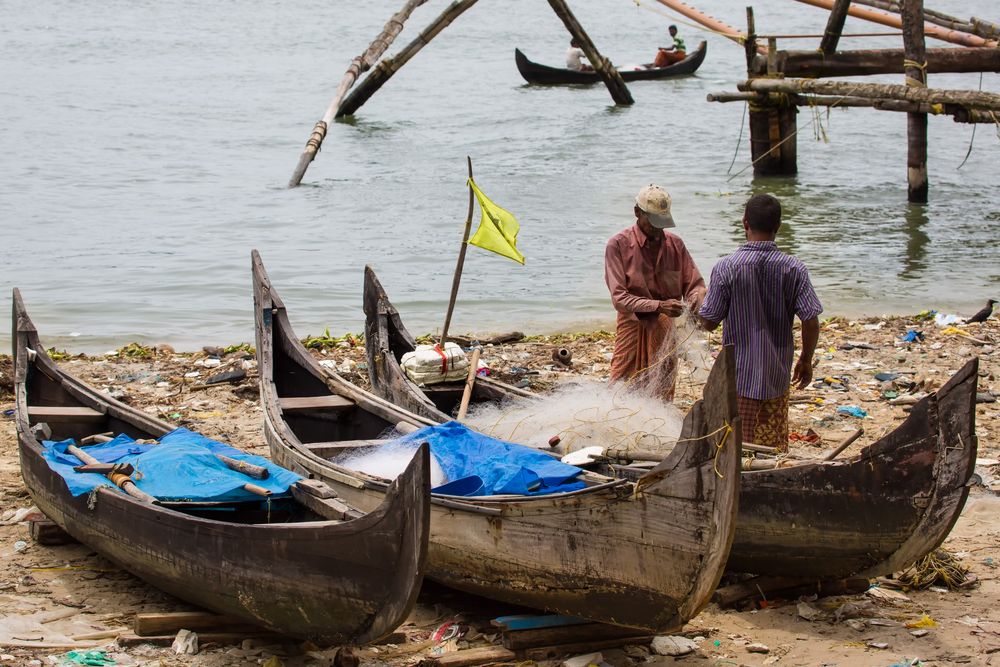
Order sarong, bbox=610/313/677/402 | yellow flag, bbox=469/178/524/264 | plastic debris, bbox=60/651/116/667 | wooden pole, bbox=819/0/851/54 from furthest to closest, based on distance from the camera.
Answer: wooden pole, bbox=819/0/851/54 < yellow flag, bbox=469/178/524/264 < sarong, bbox=610/313/677/402 < plastic debris, bbox=60/651/116/667

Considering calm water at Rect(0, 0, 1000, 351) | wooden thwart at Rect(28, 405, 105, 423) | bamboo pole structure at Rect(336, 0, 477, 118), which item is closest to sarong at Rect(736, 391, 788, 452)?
wooden thwart at Rect(28, 405, 105, 423)

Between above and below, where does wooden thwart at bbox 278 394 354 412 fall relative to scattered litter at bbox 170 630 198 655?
above

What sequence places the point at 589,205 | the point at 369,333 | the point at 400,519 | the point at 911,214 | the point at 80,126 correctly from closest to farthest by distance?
the point at 400,519 → the point at 369,333 → the point at 911,214 → the point at 589,205 → the point at 80,126

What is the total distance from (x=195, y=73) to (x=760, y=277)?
26334 mm

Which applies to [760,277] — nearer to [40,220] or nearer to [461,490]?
[461,490]

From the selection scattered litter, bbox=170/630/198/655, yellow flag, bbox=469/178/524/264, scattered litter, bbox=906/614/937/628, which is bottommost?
scattered litter, bbox=906/614/937/628

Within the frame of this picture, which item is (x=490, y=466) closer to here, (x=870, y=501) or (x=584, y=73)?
(x=870, y=501)

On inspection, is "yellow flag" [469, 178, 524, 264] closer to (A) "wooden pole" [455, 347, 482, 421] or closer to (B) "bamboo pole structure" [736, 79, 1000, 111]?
(A) "wooden pole" [455, 347, 482, 421]

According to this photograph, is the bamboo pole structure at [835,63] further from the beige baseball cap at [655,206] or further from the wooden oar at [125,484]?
the wooden oar at [125,484]

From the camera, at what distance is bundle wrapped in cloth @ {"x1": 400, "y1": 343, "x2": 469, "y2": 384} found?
6.55 meters

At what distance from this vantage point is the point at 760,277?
5129 mm

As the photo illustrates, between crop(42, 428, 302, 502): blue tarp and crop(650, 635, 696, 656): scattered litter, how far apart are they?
5.25 feet

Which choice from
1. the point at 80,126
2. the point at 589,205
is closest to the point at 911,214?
the point at 589,205

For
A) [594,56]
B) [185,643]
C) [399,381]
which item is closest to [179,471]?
[185,643]
